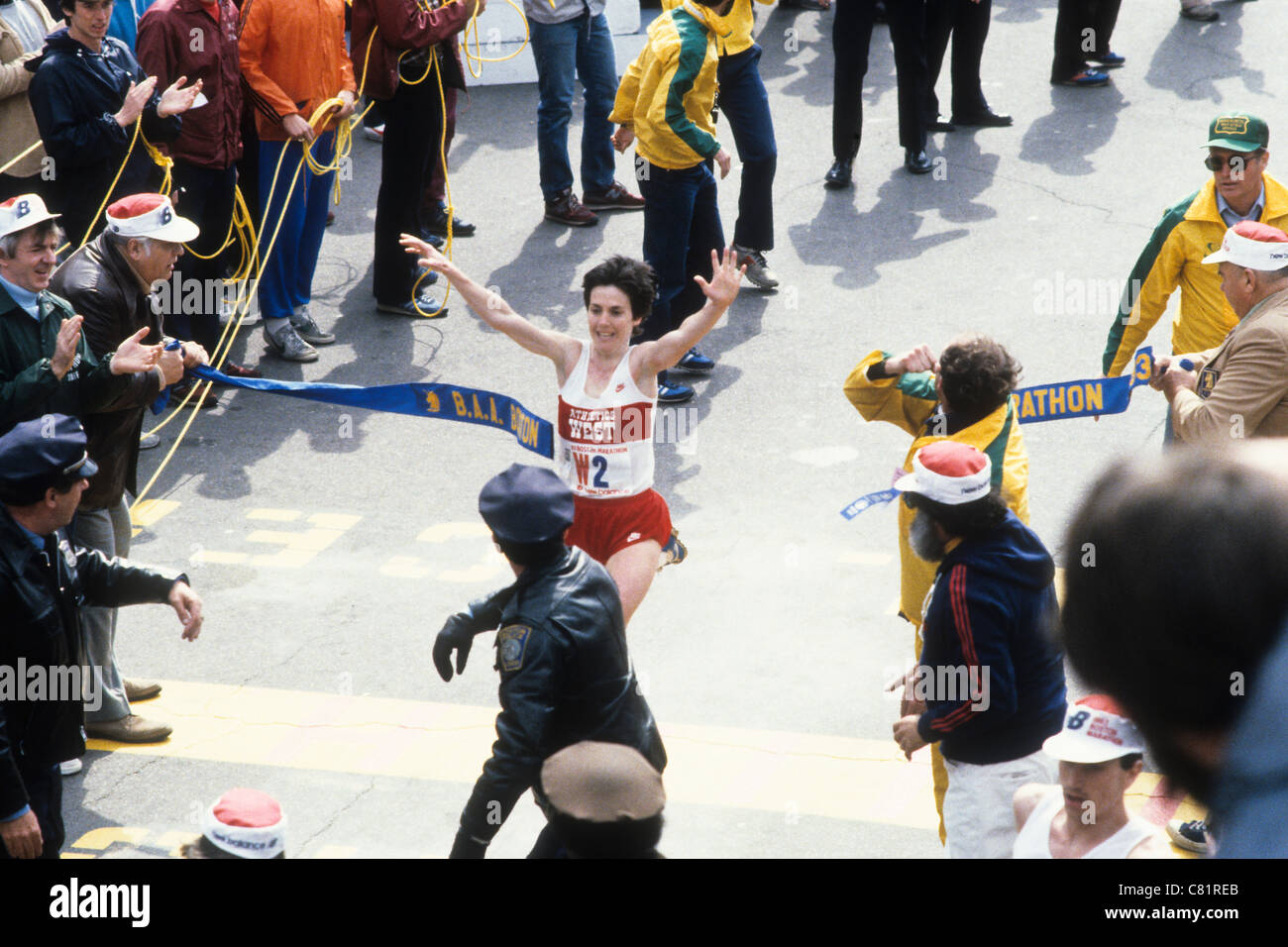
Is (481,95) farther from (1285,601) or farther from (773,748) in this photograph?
(1285,601)

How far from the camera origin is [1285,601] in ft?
3.11

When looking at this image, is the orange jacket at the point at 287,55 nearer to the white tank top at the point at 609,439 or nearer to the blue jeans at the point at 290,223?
the blue jeans at the point at 290,223

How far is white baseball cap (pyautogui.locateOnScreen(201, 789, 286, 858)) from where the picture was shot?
3010mm

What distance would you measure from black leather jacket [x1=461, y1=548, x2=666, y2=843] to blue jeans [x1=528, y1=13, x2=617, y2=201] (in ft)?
22.1

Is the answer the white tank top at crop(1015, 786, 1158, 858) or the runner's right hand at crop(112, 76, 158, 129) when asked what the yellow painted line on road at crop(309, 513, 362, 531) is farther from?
the white tank top at crop(1015, 786, 1158, 858)

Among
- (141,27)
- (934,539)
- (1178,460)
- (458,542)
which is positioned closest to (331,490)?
(458,542)

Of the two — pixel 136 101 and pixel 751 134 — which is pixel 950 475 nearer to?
pixel 136 101

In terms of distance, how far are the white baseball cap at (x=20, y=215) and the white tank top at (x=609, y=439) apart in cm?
208

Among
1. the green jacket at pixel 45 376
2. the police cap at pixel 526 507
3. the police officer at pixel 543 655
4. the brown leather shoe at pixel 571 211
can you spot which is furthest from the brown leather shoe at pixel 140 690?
the brown leather shoe at pixel 571 211

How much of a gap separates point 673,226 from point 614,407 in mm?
3038

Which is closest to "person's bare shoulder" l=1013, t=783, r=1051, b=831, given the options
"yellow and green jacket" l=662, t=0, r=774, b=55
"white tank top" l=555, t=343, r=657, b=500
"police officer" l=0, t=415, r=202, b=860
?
"white tank top" l=555, t=343, r=657, b=500

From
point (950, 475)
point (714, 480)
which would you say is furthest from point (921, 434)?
point (714, 480)

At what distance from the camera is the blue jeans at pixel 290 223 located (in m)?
8.79

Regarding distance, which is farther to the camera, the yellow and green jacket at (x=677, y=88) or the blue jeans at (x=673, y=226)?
the blue jeans at (x=673, y=226)
